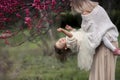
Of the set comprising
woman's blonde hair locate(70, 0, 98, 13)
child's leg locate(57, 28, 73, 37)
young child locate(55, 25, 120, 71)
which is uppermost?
woman's blonde hair locate(70, 0, 98, 13)

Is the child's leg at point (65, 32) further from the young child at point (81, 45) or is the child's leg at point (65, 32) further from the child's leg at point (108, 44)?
the child's leg at point (108, 44)

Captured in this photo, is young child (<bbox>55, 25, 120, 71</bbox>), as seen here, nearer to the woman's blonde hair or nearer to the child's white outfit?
the child's white outfit

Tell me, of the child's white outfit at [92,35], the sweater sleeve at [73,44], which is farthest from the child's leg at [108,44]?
the sweater sleeve at [73,44]

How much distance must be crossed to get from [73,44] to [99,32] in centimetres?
34

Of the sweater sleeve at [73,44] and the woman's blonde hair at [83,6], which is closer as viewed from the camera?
the sweater sleeve at [73,44]

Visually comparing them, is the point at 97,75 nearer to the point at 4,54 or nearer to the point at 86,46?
the point at 86,46

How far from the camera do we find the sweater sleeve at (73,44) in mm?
6348

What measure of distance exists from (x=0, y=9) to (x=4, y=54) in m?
3.11

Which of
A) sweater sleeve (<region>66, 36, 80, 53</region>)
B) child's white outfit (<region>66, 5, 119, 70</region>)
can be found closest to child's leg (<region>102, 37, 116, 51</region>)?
child's white outfit (<region>66, 5, 119, 70</region>)

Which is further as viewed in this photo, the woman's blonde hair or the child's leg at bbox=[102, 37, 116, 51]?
the woman's blonde hair

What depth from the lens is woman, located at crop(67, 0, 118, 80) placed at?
21.0ft

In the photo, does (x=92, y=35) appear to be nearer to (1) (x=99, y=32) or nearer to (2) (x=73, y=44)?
(1) (x=99, y=32)

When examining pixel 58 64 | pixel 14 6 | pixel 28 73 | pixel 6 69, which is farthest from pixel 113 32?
pixel 58 64

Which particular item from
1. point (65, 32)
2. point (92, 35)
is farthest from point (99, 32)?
point (65, 32)
